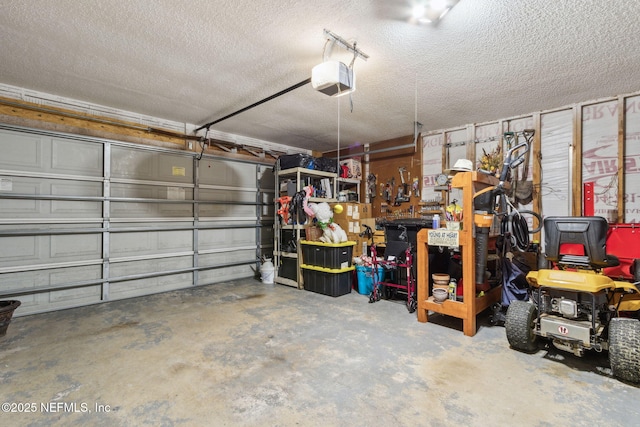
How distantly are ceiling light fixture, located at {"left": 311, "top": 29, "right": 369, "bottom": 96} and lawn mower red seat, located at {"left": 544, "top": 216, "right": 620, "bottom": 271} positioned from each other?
85.0 inches

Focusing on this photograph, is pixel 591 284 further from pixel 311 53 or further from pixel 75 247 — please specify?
pixel 75 247

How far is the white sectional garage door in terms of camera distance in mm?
3789

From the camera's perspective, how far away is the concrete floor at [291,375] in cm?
189

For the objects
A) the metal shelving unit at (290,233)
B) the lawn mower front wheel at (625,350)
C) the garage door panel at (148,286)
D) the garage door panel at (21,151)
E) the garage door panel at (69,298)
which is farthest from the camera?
the metal shelving unit at (290,233)

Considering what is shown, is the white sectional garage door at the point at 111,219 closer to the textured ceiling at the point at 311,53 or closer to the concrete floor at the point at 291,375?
the concrete floor at the point at 291,375

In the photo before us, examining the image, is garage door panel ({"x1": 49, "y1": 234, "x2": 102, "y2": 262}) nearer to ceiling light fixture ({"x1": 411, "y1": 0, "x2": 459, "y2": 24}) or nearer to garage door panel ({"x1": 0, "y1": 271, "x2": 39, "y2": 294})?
garage door panel ({"x1": 0, "y1": 271, "x2": 39, "y2": 294})

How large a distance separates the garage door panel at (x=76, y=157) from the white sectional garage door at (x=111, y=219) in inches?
0.4

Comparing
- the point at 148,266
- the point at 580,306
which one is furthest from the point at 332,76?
the point at 148,266

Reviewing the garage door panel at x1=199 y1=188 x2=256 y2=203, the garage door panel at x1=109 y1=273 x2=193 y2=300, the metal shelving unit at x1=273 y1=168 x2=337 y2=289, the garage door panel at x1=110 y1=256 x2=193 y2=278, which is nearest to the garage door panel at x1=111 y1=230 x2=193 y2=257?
the garage door panel at x1=110 y1=256 x2=193 y2=278

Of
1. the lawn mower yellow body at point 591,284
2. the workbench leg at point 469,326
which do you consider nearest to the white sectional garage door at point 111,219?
the workbench leg at point 469,326

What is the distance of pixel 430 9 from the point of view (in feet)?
7.39

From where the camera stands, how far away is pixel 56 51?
295 centimetres

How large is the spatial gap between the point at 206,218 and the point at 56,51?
3093mm

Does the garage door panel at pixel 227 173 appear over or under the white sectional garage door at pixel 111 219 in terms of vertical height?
over
